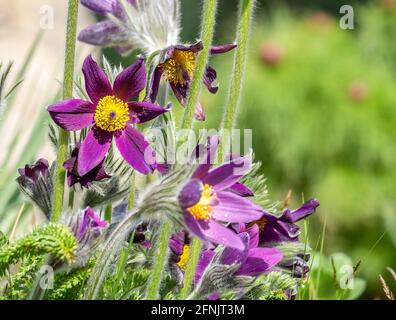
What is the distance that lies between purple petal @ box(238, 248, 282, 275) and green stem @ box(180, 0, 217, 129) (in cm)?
20

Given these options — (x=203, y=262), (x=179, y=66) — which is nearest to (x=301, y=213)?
(x=203, y=262)

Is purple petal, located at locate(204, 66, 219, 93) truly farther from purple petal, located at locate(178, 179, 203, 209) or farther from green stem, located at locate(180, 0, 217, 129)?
purple petal, located at locate(178, 179, 203, 209)

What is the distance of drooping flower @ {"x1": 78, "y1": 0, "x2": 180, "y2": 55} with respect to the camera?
1.06 metres

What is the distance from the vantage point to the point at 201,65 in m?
0.99

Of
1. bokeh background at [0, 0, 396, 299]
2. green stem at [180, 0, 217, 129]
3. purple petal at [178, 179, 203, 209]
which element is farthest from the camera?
bokeh background at [0, 0, 396, 299]

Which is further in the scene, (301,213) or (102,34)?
(301,213)

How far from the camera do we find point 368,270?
13.0ft

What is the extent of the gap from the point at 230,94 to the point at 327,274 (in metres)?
0.53

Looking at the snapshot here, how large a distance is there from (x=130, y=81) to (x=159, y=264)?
239 millimetres

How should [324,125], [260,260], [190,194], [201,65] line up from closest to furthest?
[190,194] → [201,65] → [260,260] → [324,125]

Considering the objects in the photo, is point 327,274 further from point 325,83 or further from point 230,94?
point 325,83

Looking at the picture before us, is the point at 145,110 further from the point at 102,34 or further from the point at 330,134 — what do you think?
the point at 330,134

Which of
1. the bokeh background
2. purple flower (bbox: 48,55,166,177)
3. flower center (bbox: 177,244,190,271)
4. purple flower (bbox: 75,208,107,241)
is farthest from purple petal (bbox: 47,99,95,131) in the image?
the bokeh background

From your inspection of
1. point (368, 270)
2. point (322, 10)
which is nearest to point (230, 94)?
point (368, 270)
